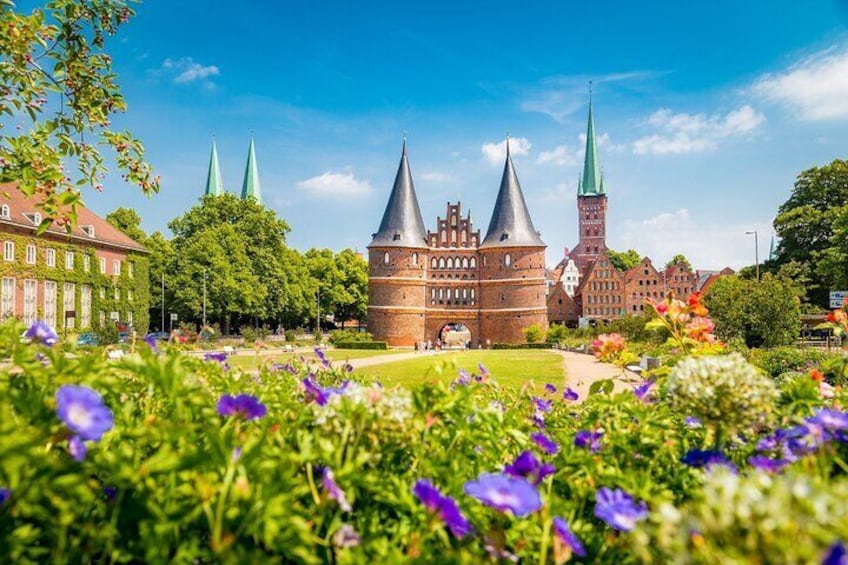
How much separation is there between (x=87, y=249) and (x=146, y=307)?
7.63 meters

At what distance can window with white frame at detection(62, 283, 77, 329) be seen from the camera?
1594 inches

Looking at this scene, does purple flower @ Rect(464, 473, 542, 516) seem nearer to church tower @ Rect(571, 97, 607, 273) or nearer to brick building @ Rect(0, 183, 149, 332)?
brick building @ Rect(0, 183, 149, 332)

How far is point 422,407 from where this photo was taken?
7.07ft

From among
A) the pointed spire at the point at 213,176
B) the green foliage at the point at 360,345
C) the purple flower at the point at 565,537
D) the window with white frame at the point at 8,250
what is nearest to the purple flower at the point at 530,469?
the purple flower at the point at 565,537

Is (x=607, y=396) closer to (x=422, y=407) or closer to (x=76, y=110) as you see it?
(x=422, y=407)

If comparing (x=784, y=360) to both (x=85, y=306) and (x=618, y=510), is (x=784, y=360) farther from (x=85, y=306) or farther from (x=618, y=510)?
(x=85, y=306)

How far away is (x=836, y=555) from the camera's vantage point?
1133 millimetres

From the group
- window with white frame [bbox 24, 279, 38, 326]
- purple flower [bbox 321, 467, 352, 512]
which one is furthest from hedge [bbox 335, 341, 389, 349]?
purple flower [bbox 321, 467, 352, 512]

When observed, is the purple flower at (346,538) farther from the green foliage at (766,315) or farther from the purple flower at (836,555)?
the green foliage at (766,315)

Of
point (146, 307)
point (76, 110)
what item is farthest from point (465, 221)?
point (76, 110)

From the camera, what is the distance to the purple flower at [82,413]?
1.45 metres

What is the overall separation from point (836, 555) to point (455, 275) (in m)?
57.3

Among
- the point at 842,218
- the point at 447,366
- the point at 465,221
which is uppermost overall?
the point at 465,221

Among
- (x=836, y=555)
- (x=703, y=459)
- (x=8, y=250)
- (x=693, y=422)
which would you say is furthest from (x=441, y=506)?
(x=8, y=250)
